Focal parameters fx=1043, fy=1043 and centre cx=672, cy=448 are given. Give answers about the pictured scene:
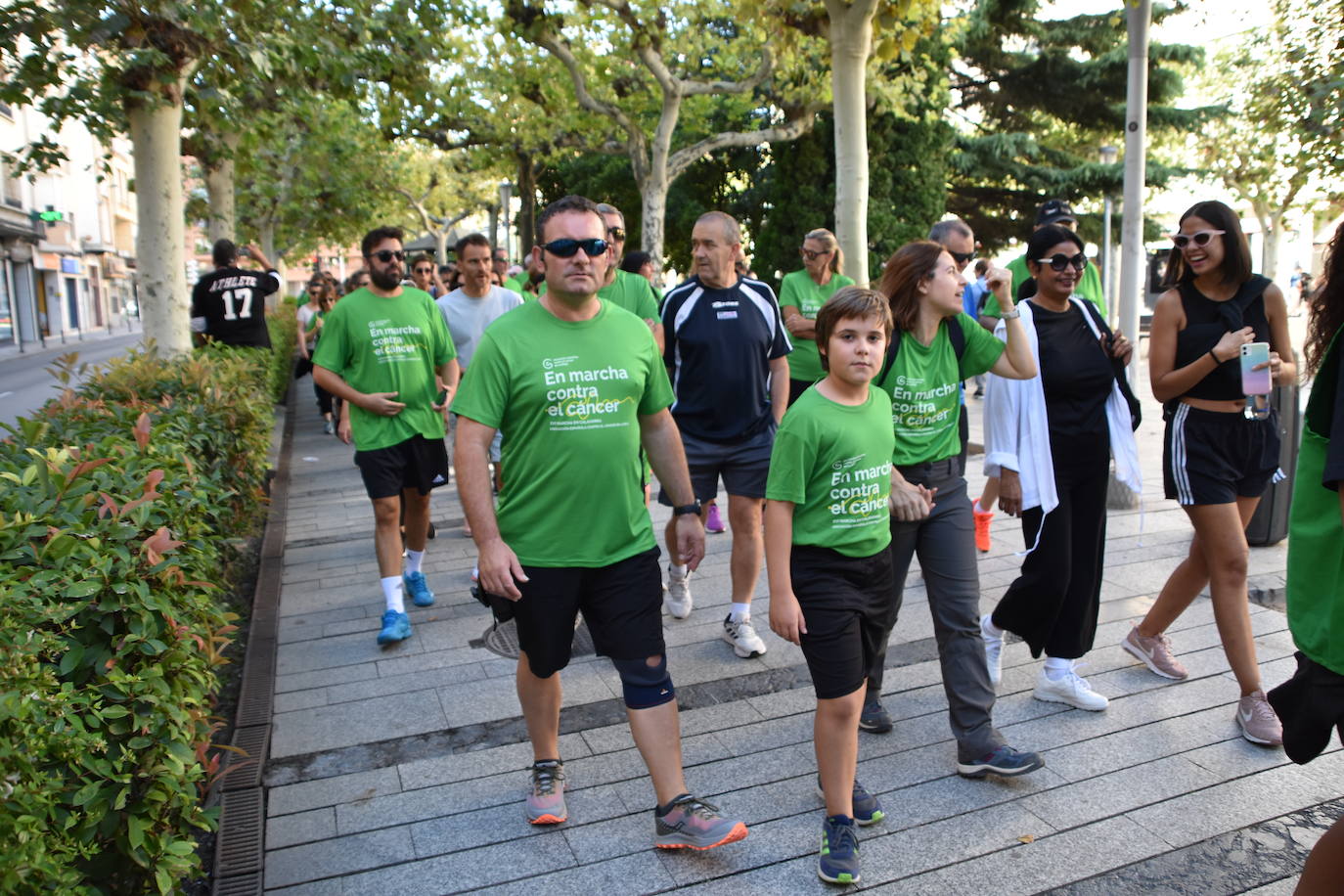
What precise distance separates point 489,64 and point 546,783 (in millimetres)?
20224

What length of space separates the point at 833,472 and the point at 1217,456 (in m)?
1.80

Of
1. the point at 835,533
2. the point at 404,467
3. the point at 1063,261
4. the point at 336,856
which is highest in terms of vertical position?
the point at 1063,261

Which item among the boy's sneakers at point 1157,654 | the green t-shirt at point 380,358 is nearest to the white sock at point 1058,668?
the boy's sneakers at point 1157,654

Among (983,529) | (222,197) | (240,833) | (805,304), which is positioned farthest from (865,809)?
(222,197)

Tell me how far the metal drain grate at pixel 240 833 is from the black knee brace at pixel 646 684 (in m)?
1.22

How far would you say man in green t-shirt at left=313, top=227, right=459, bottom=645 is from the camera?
5297 mm

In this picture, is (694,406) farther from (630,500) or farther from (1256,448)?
(1256,448)

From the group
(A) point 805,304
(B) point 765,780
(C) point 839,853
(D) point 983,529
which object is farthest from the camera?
(A) point 805,304

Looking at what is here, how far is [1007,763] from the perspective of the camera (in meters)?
3.44

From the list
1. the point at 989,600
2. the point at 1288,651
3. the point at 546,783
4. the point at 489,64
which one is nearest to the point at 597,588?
the point at 546,783

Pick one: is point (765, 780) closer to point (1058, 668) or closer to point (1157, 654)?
point (1058, 668)

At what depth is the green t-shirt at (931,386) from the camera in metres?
3.57

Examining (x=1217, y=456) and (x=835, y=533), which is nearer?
(x=835, y=533)

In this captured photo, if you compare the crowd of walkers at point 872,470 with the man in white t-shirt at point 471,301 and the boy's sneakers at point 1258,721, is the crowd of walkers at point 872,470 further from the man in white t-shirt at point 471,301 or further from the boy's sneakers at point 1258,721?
the man in white t-shirt at point 471,301
